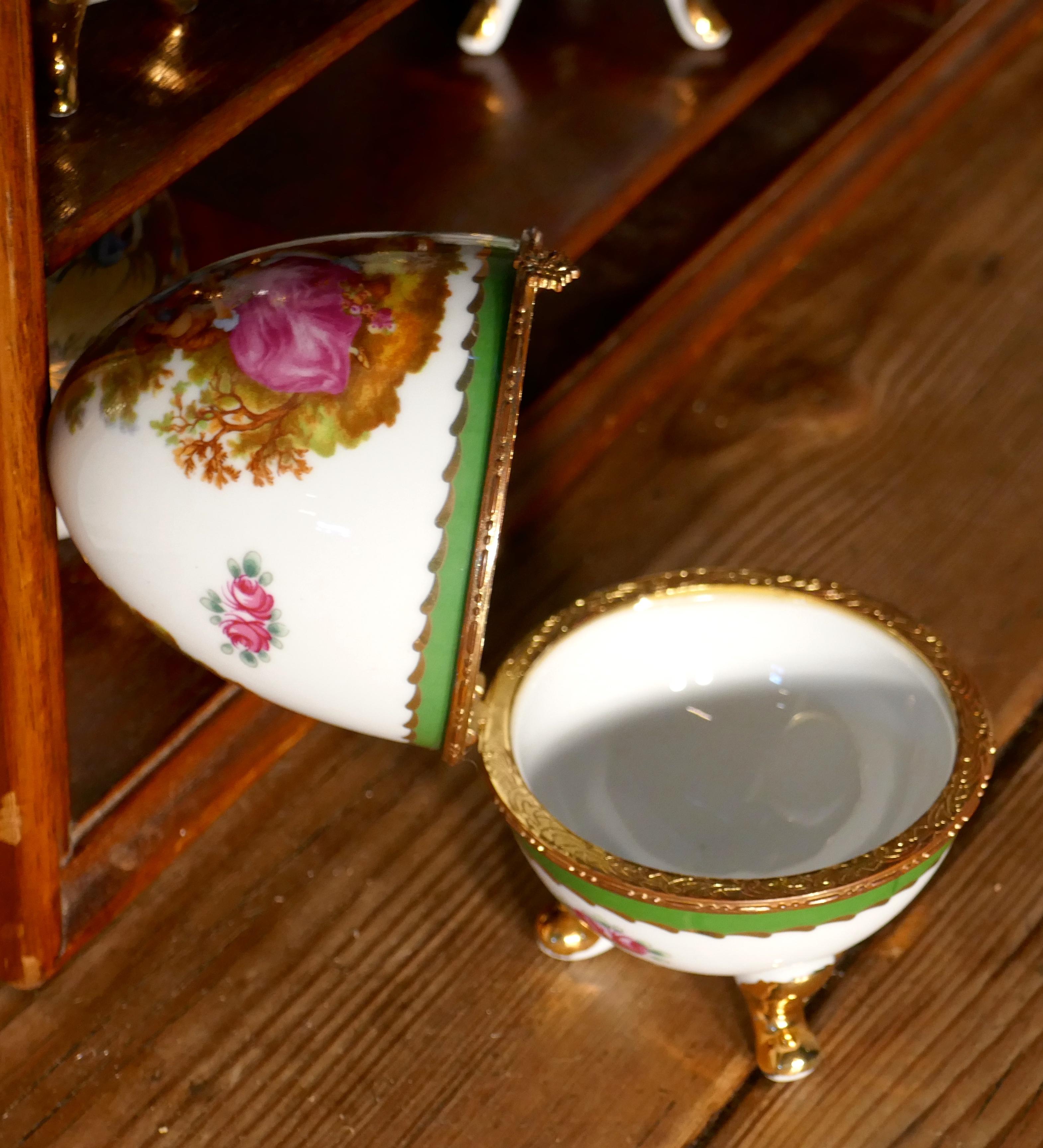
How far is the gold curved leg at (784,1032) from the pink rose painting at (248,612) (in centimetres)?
21

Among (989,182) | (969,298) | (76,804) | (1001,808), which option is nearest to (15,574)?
(76,804)

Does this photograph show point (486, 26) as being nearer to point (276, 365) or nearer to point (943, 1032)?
point (276, 365)

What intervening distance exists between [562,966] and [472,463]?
222 mm

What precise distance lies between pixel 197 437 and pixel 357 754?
0.24 m

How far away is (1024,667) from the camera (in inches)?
28.7

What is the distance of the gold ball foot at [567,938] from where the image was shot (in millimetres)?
612

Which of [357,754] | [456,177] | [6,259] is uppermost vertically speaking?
[6,259]

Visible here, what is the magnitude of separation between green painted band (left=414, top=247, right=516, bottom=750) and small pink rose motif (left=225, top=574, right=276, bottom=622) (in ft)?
0.17

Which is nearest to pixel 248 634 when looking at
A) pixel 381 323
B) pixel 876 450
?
pixel 381 323

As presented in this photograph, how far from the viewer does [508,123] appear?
2.67 ft

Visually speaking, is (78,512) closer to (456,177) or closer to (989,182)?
(456,177)

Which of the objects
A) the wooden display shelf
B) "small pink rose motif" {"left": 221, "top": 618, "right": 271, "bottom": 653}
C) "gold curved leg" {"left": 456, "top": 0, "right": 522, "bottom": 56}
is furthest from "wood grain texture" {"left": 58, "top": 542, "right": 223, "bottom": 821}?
"gold curved leg" {"left": 456, "top": 0, "right": 522, "bottom": 56}

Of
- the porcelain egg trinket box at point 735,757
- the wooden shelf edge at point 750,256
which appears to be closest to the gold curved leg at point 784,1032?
the porcelain egg trinket box at point 735,757

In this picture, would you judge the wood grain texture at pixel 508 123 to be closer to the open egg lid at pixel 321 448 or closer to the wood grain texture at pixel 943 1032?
the open egg lid at pixel 321 448
